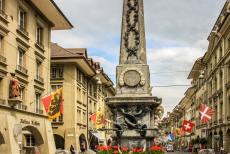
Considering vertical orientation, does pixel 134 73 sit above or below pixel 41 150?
above

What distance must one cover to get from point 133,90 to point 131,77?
0.50 metres

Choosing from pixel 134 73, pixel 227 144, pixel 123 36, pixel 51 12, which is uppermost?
pixel 51 12

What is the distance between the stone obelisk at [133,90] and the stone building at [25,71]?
1152cm

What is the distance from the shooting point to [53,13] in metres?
41.1

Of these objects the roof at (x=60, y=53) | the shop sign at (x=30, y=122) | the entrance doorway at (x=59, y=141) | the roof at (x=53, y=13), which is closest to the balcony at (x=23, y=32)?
the roof at (x=53, y=13)

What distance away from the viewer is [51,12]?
134 ft

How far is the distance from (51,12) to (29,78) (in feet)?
19.7

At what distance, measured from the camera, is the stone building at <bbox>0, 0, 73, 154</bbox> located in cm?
3219

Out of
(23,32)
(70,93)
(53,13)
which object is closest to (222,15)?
(70,93)

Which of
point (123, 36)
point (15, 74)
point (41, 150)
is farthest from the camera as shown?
point (41, 150)

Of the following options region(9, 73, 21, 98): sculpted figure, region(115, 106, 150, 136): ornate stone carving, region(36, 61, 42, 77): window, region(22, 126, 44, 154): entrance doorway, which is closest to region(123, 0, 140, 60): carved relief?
region(115, 106, 150, 136): ornate stone carving

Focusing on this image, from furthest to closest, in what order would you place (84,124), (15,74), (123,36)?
(84,124)
(15,74)
(123,36)

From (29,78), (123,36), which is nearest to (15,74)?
(29,78)

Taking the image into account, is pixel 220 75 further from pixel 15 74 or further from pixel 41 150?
pixel 15 74
